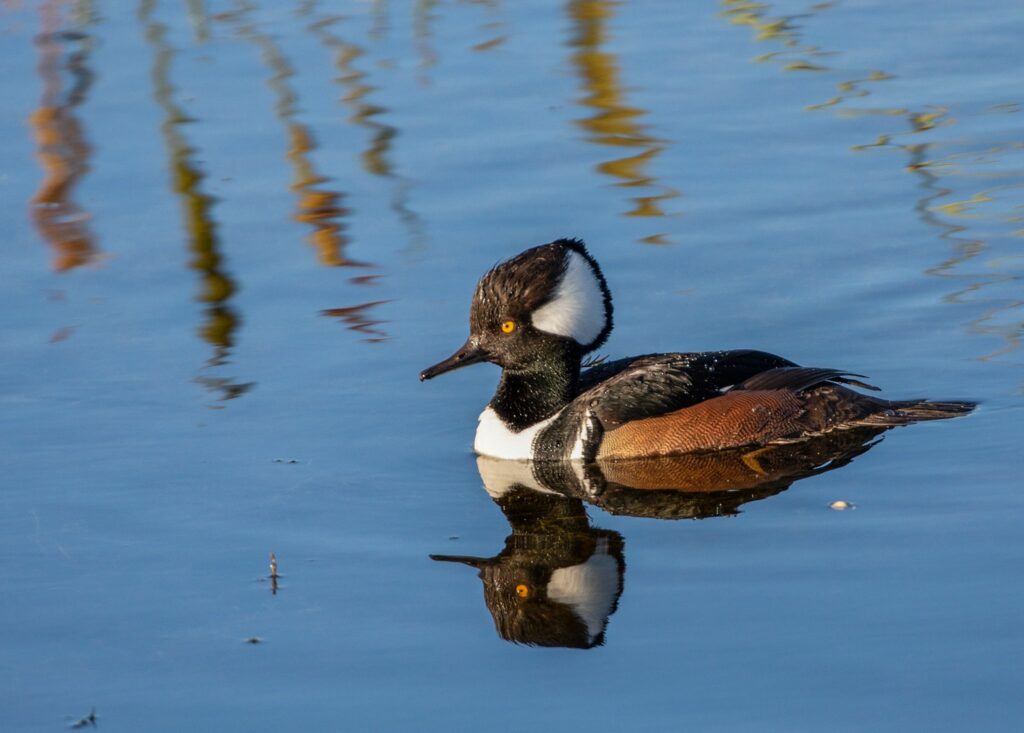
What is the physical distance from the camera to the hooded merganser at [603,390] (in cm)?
865

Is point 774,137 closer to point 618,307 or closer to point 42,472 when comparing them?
point 618,307

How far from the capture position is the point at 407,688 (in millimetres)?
5953

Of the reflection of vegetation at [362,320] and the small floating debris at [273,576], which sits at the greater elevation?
the small floating debris at [273,576]

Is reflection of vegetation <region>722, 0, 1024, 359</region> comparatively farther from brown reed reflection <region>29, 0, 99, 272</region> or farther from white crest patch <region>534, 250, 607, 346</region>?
brown reed reflection <region>29, 0, 99, 272</region>

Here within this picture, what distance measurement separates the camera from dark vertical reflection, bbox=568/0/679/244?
11.6 metres

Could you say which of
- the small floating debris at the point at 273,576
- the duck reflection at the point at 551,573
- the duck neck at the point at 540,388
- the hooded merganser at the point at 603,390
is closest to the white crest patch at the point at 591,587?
the duck reflection at the point at 551,573

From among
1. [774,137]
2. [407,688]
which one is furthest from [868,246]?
[407,688]

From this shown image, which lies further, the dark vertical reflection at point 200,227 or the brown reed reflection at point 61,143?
the brown reed reflection at point 61,143

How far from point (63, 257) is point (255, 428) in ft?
10.6

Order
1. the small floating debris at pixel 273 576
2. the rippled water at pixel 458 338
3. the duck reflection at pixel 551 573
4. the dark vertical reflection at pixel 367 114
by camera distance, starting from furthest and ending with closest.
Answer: the dark vertical reflection at pixel 367 114
the small floating debris at pixel 273 576
the duck reflection at pixel 551 573
the rippled water at pixel 458 338

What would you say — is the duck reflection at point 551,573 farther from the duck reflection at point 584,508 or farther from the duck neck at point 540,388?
the duck neck at point 540,388

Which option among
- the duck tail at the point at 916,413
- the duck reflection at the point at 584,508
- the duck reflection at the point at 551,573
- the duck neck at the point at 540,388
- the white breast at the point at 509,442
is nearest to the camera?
the duck reflection at the point at 551,573

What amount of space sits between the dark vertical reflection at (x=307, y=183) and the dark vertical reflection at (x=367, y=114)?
0.39 metres

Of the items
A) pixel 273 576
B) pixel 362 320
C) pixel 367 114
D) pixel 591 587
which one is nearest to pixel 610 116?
pixel 367 114
